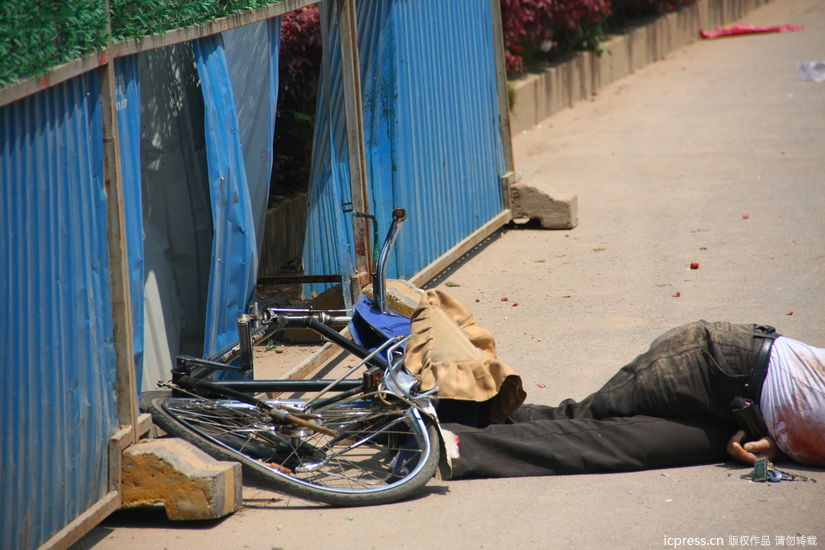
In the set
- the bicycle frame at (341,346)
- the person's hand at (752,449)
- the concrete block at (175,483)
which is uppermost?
the bicycle frame at (341,346)

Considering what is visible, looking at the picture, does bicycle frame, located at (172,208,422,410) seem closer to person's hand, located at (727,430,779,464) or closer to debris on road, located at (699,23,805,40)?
person's hand, located at (727,430,779,464)

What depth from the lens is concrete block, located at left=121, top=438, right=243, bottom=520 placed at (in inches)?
151

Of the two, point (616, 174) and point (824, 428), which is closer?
point (824, 428)

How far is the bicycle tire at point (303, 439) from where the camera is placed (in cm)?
408

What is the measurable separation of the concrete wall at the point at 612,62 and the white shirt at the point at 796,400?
877cm

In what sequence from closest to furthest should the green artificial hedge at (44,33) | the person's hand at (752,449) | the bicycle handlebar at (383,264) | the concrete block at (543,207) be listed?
the green artificial hedge at (44,33) < the person's hand at (752,449) < the bicycle handlebar at (383,264) < the concrete block at (543,207)

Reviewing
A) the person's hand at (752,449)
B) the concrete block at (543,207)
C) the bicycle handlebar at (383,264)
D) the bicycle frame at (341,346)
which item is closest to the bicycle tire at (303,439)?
the bicycle frame at (341,346)

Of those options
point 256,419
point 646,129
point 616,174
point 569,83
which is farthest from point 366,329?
point 569,83

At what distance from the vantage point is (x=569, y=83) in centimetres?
1441

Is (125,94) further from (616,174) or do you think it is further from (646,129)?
(646,129)

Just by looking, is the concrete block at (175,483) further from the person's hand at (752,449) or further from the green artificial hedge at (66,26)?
the person's hand at (752,449)

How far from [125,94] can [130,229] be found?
535 millimetres

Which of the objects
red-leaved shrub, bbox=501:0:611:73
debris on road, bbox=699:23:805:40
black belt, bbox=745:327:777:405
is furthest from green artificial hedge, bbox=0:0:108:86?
debris on road, bbox=699:23:805:40

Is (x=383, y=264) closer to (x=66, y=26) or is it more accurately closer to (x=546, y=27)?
(x=66, y=26)
